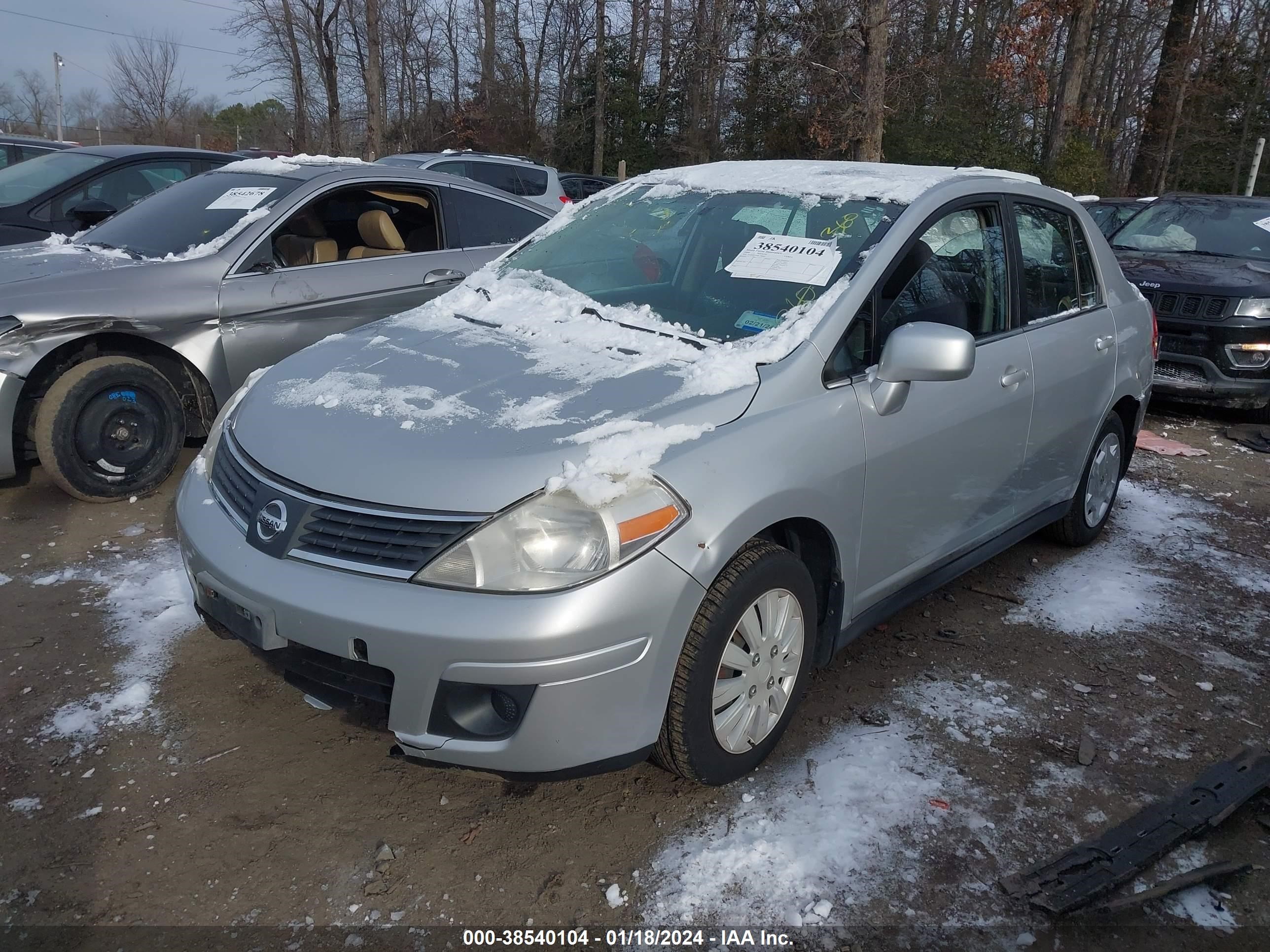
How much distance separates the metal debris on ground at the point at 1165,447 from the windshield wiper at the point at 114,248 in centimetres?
633

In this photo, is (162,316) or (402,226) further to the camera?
(402,226)

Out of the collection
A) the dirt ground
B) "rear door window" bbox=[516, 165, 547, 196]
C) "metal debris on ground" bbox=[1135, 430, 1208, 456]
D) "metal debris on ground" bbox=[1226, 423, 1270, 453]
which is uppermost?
"rear door window" bbox=[516, 165, 547, 196]

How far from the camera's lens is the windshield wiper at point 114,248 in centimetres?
508

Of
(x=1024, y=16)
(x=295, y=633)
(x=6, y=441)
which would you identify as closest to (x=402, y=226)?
(x=6, y=441)

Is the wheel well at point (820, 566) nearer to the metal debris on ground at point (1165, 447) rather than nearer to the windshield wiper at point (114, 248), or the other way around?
the windshield wiper at point (114, 248)

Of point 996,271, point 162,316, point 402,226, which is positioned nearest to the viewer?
point 996,271

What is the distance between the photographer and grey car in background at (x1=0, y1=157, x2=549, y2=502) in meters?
4.57

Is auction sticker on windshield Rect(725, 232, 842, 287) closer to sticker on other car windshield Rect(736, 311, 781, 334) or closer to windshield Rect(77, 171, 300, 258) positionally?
sticker on other car windshield Rect(736, 311, 781, 334)

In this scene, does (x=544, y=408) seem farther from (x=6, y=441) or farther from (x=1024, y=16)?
(x=1024, y=16)

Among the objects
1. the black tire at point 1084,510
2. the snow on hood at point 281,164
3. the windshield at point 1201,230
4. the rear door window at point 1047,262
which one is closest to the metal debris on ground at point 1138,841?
the black tire at point 1084,510

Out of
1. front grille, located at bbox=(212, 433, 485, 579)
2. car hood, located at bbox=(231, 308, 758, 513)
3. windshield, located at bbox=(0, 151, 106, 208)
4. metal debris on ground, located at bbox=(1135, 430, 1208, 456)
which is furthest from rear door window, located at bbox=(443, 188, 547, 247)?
metal debris on ground, located at bbox=(1135, 430, 1208, 456)

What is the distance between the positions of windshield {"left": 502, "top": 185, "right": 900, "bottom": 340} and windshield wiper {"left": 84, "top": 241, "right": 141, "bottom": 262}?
2.33 meters

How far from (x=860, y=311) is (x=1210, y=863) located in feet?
5.98

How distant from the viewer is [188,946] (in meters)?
2.20
